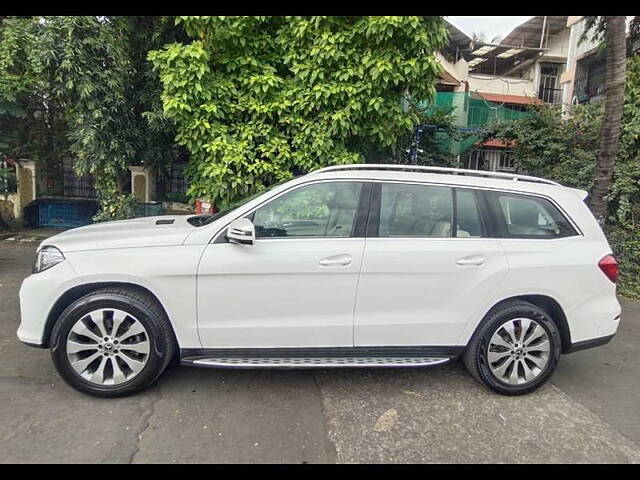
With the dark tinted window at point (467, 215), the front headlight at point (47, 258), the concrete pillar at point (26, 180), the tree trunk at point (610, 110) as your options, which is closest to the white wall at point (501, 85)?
the tree trunk at point (610, 110)

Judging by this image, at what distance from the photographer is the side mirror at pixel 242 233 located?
117 inches

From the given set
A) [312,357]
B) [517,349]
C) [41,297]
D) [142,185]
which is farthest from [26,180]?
[517,349]

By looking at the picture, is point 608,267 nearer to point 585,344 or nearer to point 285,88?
point 585,344

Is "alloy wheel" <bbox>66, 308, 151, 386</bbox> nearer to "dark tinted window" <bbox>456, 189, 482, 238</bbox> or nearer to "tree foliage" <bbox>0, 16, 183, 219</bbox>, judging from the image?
"dark tinted window" <bbox>456, 189, 482, 238</bbox>

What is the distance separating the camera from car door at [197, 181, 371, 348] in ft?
10.0

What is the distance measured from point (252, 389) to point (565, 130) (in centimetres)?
750

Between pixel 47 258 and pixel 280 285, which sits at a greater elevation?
pixel 47 258

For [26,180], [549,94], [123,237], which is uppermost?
[549,94]

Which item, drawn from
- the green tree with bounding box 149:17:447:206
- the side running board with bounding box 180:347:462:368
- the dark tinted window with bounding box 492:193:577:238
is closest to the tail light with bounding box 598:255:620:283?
the dark tinted window with bounding box 492:193:577:238

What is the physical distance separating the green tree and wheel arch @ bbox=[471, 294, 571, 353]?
9.46 ft

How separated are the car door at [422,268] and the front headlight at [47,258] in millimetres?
2146

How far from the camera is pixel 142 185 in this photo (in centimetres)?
980

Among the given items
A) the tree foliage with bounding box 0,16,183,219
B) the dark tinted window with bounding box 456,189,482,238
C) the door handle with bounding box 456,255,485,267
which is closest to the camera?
the door handle with bounding box 456,255,485,267

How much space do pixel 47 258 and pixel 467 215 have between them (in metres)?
3.10
